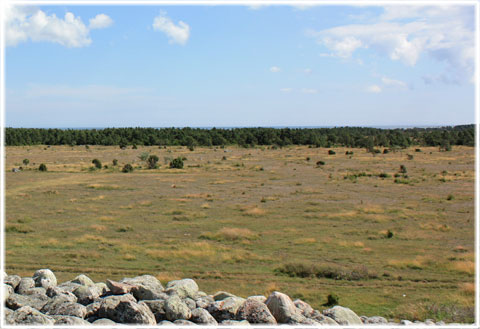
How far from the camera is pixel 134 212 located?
29250 millimetres

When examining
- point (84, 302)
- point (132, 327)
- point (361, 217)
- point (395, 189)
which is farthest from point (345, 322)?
point (395, 189)

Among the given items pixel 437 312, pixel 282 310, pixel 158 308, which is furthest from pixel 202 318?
pixel 437 312

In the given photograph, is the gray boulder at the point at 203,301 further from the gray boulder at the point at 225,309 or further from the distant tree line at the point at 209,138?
the distant tree line at the point at 209,138

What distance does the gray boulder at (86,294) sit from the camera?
413 inches

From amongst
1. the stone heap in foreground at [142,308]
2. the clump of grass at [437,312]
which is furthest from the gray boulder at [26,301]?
the clump of grass at [437,312]

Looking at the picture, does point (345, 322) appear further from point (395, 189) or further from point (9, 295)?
point (395, 189)

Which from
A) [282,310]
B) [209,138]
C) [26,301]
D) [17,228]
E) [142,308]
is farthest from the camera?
[209,138]

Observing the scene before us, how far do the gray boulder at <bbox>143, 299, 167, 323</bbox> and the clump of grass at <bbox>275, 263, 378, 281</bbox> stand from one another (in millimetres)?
7320

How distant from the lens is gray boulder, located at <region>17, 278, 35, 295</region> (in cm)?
1133

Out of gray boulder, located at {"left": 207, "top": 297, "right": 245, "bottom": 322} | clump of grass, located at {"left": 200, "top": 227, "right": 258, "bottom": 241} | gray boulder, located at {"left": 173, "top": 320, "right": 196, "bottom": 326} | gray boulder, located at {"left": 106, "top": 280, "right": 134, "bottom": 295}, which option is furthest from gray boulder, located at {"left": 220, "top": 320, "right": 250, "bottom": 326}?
clump of grass, located at {"left": 200, "top": 227, "right": 258, "bottom": 241}

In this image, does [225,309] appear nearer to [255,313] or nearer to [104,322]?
[255,313]

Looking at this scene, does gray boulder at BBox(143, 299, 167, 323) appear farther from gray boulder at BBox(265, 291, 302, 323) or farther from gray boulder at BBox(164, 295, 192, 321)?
gray boulder at BBox(265, 291, 302, 323)

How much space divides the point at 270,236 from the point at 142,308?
13.7m

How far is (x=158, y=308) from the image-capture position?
9695mm
